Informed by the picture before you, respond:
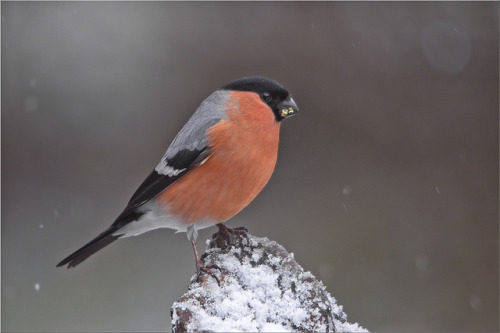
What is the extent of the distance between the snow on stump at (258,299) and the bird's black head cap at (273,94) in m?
0.84

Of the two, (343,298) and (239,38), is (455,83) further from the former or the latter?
(343,298)

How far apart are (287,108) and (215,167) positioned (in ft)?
1.85

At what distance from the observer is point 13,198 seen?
7148 mm

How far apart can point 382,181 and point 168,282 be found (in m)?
2.89

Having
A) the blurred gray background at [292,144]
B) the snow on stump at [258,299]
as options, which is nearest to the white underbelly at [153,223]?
the snow on stump at [258,299]

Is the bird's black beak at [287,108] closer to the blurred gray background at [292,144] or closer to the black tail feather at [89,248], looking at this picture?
the black tail feather at [89,248]

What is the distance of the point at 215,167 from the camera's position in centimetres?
322

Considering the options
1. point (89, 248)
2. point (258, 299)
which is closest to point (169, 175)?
point (89, 248)

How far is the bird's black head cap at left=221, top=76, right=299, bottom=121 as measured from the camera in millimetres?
3395

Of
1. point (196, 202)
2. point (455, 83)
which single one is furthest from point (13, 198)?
point (455, 83)

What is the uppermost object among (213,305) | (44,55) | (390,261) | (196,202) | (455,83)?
(455,83)

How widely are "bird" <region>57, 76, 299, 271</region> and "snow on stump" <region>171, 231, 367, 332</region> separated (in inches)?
14.0

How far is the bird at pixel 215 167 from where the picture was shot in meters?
3.19

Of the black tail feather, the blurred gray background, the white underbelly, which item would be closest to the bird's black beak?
the white underbelly
